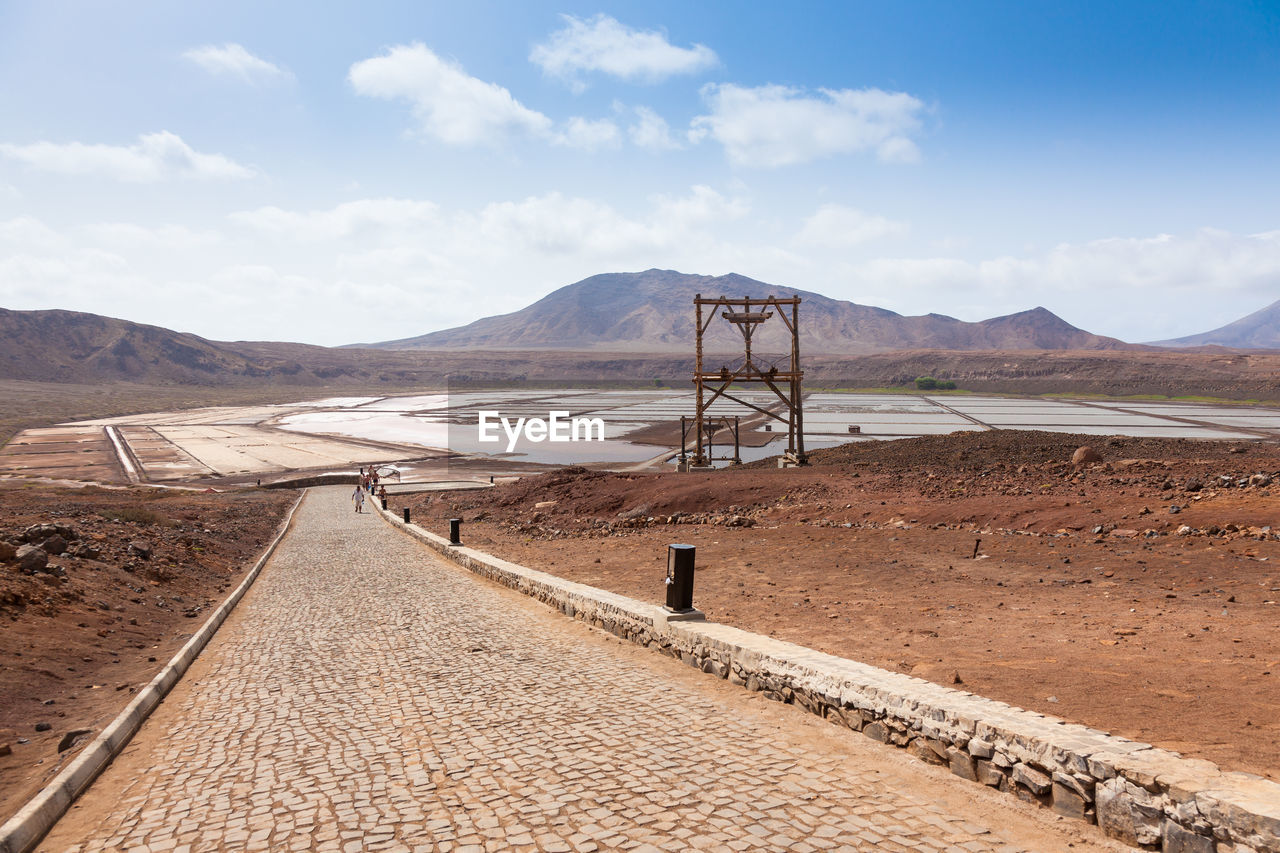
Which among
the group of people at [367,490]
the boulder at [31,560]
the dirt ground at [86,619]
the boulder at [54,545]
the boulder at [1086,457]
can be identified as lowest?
the group of people at [367,490]

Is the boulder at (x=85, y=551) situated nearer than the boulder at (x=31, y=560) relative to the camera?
No

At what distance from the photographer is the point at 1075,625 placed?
7496 millimetres

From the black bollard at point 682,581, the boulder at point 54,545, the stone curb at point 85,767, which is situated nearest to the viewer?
the stone curb at point 85,767

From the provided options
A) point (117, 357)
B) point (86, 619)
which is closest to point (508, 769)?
point (86, 619)

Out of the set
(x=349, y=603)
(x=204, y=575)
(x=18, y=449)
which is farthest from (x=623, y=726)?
(x=18, y=449)

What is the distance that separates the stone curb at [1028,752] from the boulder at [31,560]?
8863mm

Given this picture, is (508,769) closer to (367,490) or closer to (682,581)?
(682,581)

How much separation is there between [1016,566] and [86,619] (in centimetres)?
1207

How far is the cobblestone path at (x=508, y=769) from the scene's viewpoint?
4.25 metres

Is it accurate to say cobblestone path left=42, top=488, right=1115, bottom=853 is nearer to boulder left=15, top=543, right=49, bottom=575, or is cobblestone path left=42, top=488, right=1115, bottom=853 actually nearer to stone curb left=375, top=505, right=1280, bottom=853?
stone curb left=375, top=505, right=1280, bottom=853

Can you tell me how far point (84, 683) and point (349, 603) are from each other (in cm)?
458

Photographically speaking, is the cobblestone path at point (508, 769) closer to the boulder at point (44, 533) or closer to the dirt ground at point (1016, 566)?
the dirt ground at point (1016, 566)

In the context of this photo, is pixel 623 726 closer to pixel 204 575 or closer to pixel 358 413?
pixel 204 575

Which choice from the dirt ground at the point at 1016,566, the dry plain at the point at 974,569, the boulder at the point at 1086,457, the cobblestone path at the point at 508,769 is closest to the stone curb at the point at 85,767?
the cobblestone path at the point at 508,769
